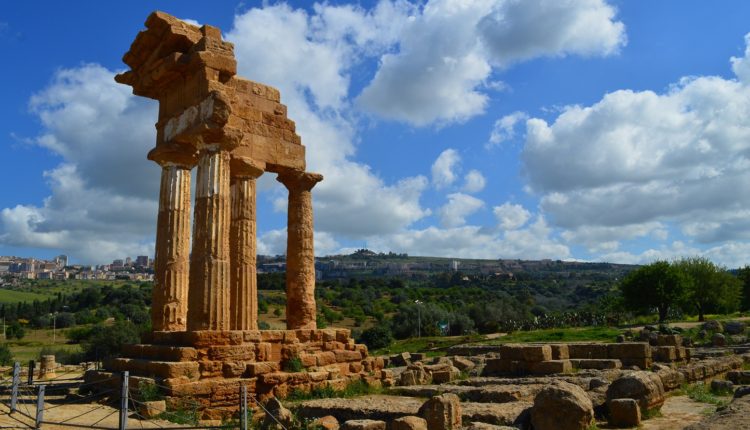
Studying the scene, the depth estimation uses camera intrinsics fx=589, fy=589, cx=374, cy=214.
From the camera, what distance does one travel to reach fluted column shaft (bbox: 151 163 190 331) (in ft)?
50.0

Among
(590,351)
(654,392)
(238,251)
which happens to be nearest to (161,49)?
(238,251)

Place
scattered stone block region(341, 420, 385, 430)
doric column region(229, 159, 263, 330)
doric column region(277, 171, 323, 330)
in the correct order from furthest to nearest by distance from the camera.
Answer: doric column region(277, 171, 323, 330), doric column region(229, 159, 263, 330), scattered stone block region(341, 420, 385, 430)

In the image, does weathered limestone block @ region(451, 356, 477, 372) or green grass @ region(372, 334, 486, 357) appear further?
green grass @ region(372, 334, 486, 357)

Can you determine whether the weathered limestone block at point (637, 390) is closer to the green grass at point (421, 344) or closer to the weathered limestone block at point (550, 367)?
the weathered limestone block at point (550, 367)

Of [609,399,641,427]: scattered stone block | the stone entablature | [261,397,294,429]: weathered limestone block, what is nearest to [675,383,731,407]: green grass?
[609,399,641,427]: scattered stone block

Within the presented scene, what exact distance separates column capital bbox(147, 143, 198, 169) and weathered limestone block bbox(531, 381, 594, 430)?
11353mm

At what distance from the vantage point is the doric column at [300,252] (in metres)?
17.1

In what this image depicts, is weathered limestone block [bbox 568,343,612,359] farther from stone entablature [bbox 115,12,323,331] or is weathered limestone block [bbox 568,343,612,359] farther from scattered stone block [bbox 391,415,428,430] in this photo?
scattered stone block [bbox 391,415,428,430]

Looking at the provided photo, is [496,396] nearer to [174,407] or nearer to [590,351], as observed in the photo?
[174,407]

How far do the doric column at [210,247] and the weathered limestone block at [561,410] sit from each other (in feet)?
26.0

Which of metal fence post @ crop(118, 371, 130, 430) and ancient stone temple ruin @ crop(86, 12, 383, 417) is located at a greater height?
ancient stone temple ruin @ crop(86, 12, 383, 417)

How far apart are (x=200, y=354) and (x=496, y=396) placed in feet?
19.5

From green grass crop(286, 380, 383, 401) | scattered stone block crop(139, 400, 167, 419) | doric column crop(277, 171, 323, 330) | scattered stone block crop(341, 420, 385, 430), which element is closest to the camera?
scattered stone block crop(341, 420, 385, 430)

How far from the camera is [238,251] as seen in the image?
51.2 ft
